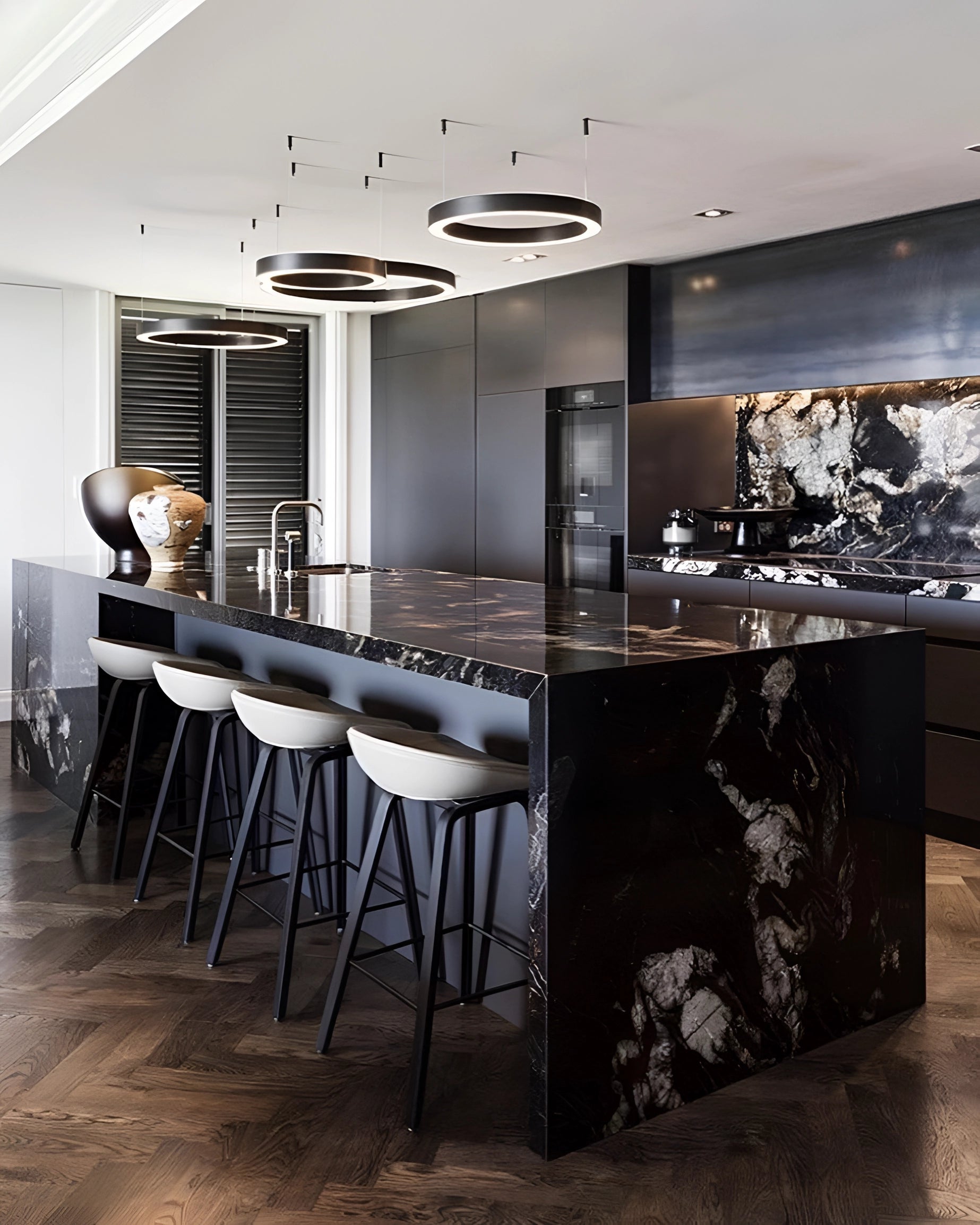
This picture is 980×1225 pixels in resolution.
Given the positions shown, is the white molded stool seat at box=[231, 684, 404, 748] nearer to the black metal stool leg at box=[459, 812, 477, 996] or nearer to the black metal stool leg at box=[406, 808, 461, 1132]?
the black metal stool leg at box=[459, 812, 477, 996]

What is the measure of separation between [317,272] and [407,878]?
2233mm

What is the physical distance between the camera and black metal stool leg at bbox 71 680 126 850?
417 cm

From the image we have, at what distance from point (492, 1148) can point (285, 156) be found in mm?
3328

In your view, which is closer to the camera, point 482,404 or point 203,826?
point 203,826

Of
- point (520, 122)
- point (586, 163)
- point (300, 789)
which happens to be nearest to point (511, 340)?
point (586, 163)

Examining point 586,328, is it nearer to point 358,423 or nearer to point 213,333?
point 213,333

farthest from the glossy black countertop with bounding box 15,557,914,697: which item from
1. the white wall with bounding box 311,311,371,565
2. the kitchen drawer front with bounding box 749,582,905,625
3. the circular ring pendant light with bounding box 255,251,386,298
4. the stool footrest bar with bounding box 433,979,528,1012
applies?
the white wall with bounding box 311,311,371,565

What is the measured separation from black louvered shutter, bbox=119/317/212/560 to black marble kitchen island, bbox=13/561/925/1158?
4504 mm

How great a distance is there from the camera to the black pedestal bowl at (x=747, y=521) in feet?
18.3

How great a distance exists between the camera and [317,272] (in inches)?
160

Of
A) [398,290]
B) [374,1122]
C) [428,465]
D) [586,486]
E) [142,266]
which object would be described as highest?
[142,266]

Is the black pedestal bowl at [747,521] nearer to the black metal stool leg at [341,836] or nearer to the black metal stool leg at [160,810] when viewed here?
the black metal stool leg at [341,836]

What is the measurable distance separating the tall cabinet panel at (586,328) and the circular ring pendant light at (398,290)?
1.49 meters

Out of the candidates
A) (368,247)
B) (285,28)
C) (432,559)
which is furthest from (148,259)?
(285,28)
